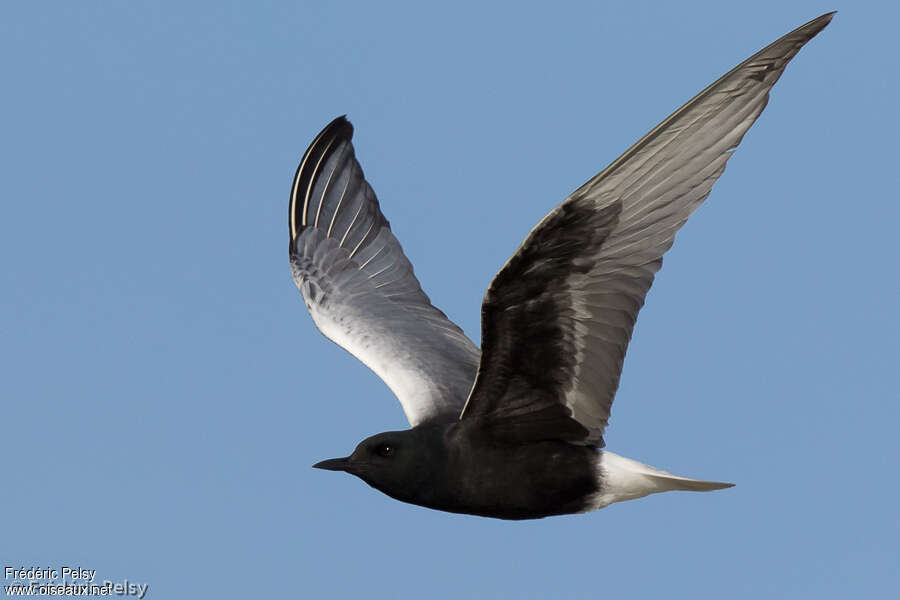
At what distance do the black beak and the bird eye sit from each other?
24cm

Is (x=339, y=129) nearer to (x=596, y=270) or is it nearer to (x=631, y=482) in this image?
(x=596, y=270)

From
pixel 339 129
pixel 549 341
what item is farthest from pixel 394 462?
pixel 339 129

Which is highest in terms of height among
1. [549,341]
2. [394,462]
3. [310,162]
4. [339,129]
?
[339,129]

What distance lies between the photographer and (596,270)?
25.0 ft

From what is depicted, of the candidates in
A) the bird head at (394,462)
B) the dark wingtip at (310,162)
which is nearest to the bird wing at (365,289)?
the dark wingtip at (310,162)

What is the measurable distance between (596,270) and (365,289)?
11.7 ft

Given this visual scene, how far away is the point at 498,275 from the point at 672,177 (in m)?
1.08

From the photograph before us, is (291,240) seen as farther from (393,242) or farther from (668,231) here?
(668,231)

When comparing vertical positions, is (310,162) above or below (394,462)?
above

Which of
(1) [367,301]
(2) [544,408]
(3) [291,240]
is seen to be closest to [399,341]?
(1) [367,301]

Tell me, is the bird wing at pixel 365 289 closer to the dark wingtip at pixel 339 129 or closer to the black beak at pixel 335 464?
the dark wingtip at pixel 339 129

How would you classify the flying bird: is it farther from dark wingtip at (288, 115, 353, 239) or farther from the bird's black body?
dark wingtip at (288, 115, 353, 239)

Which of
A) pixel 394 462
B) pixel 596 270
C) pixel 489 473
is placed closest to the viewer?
pixel 596 270

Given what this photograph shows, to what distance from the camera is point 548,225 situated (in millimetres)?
7195
